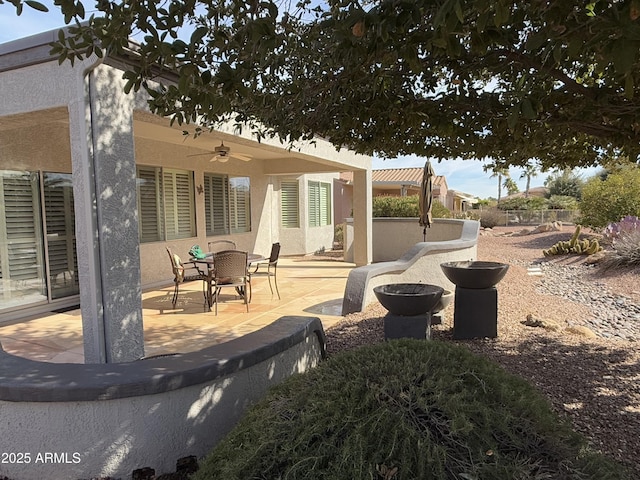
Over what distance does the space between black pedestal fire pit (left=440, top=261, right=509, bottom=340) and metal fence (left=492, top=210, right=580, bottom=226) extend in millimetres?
28452

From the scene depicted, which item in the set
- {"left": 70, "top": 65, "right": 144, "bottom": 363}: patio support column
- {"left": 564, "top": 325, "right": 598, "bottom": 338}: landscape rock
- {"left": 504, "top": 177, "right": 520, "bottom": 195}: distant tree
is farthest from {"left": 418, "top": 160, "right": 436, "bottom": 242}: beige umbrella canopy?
{"left": 504, "top": 177, "right": 520, "bottom": 195}: distant tree

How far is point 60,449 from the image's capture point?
8.12 ft

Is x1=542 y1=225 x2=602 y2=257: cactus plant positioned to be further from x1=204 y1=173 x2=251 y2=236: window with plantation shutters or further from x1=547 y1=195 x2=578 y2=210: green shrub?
x1=547 y1=195 x2=578 y2=210: green shrub

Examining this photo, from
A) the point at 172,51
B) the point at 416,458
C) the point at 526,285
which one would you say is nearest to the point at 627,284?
the point at 526,285

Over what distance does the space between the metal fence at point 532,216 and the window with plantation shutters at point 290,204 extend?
2129 centimetres

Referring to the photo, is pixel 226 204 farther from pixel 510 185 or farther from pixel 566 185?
pixel 510 185

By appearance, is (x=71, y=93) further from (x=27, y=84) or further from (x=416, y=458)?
(x=416, y=458)

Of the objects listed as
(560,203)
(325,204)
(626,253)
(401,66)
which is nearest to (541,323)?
(401,66)

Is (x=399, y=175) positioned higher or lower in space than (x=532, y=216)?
higher

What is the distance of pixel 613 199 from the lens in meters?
16.6

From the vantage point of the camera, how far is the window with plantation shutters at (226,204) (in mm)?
11398

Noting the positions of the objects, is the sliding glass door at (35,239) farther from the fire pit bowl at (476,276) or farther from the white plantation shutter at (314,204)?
the white plantation shutter at (314,204)

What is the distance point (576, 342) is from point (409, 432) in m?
4.60

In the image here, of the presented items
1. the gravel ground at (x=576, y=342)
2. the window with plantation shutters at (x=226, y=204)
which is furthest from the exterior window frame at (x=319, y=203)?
the gravel ground at (x=576, y=342)
